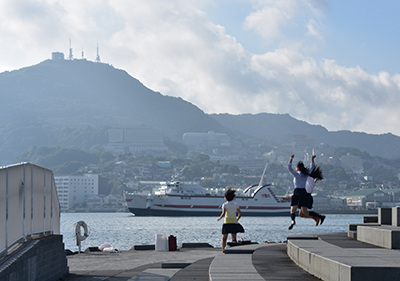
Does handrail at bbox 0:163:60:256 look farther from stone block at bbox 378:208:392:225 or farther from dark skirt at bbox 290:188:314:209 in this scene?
stone block at bbox 378:208:392:225

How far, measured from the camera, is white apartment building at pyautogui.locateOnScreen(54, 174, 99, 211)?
152 meters

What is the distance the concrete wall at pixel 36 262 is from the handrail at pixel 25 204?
0.14 m

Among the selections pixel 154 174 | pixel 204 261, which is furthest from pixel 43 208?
pixel 154 174

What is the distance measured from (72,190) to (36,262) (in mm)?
150723

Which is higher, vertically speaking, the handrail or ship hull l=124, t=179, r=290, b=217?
the handrail

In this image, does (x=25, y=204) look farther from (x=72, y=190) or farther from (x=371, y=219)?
(x=72, y=190)

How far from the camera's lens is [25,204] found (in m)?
7.56

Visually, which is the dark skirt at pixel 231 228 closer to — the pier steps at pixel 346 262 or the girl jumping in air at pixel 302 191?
the girl jumping in air at pixel 302 191

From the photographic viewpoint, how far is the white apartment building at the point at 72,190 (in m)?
152

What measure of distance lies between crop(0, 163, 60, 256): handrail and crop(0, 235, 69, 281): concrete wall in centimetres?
14

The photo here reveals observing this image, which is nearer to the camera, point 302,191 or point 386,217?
point 386,217

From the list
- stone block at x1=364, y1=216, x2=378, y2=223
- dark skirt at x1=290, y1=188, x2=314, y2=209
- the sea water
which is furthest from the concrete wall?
the sea water

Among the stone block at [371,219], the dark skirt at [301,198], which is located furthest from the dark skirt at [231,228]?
the stone block at [371,219]

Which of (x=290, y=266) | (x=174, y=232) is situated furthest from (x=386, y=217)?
(x=174, y=232)
